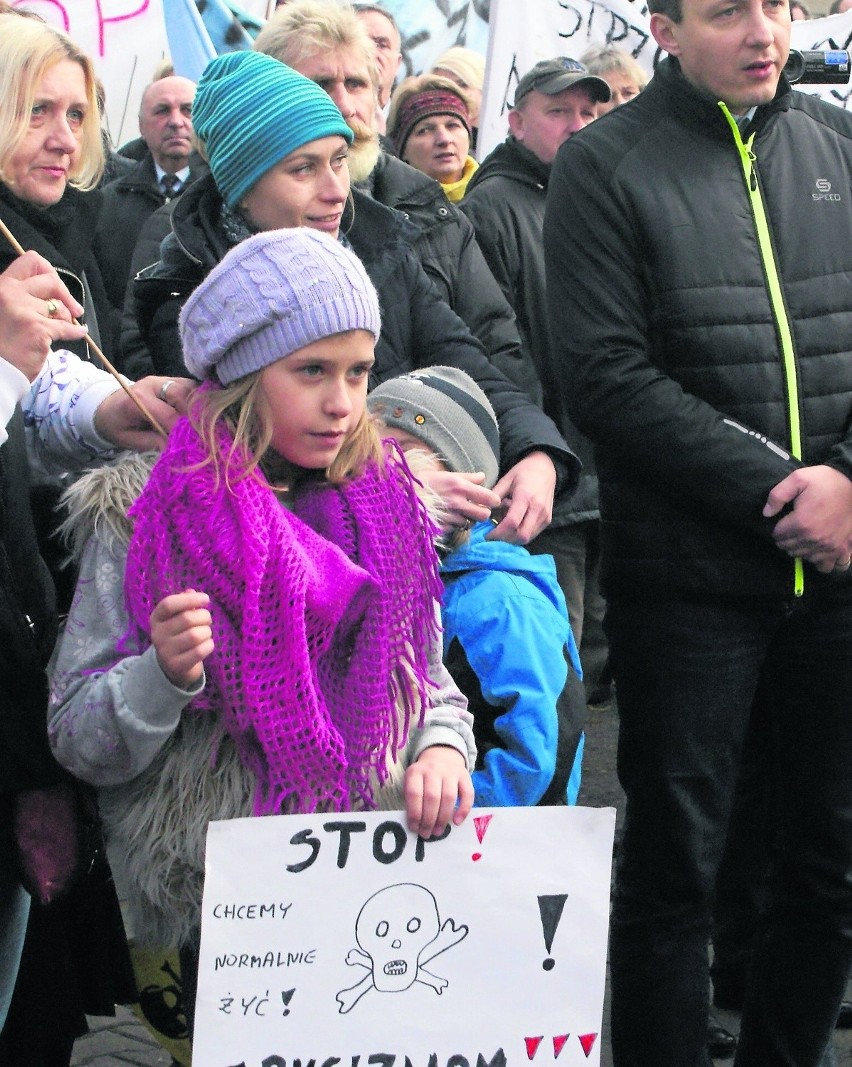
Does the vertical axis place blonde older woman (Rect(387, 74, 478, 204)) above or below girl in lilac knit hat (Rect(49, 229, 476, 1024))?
above

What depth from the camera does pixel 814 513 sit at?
256cm

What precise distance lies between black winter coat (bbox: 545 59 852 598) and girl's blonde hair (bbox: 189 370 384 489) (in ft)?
2.17

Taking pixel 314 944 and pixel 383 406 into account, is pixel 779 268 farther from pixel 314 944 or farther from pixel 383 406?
pixel 314 944

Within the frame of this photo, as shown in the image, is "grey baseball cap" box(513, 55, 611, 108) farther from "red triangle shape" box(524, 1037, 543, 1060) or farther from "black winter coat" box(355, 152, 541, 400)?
"red triangle shape" box(524, 1037, 543, 1060)

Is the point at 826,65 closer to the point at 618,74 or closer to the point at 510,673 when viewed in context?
the point at 618,74

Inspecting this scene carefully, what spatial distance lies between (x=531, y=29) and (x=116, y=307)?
7.43 feet

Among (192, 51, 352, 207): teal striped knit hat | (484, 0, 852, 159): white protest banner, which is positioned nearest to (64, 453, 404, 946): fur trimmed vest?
(192, 51, 352, 207): teal striped knit hat

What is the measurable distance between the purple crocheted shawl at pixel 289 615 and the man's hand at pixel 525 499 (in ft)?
1.36

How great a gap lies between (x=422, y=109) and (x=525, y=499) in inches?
131

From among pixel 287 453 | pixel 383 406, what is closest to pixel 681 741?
pixel 383 406

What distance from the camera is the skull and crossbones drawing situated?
1.99m

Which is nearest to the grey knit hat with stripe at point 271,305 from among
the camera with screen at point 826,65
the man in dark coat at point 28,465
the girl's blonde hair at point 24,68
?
the man in dark coat at point 28,465

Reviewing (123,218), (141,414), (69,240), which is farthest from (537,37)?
(141,414)

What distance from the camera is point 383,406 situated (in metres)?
2.52
